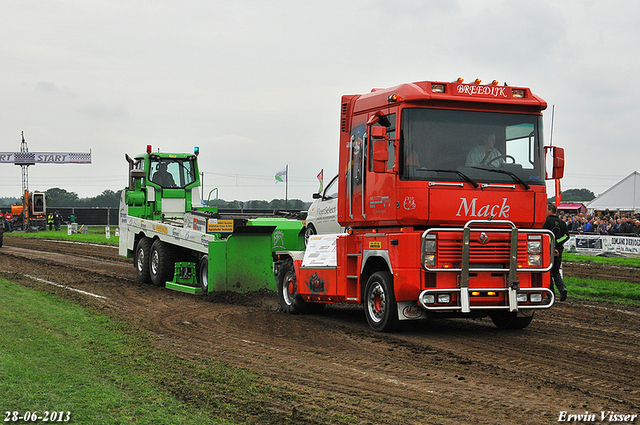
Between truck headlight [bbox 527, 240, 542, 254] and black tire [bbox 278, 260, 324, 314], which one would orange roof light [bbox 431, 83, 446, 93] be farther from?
black tire [bbox 278, 260, 324, 314]

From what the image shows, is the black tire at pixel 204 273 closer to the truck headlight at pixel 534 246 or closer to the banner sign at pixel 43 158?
the truck headlight at pixel 534 246

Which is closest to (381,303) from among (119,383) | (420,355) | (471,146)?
(420,355)

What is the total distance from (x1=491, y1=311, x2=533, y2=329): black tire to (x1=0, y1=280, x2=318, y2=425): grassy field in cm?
469

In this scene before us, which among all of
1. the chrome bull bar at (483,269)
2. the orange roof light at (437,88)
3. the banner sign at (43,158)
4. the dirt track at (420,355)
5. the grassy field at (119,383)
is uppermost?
the banner sign at (43,158)

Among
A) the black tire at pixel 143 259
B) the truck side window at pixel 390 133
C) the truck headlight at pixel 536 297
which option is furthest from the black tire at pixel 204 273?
the truck headlight at pixel 536 297

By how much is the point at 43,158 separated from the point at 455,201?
236 feet

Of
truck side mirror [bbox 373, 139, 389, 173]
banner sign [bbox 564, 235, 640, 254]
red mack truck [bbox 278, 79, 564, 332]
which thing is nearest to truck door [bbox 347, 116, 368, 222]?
red mack truck [bbox 278, 79, 564, 332]

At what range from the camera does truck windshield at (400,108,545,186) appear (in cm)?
898

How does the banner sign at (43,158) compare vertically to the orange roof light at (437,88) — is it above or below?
above

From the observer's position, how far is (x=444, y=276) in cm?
899

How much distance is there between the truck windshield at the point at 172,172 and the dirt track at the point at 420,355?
4.51 meters

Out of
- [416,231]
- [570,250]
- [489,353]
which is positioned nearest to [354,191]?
[416,231]

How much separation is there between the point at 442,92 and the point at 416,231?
1.89m

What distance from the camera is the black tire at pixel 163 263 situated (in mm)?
15891
